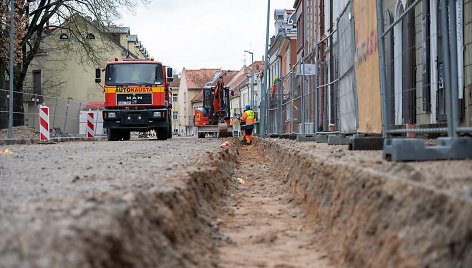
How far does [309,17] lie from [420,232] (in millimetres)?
26512

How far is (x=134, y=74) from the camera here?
2119 cm

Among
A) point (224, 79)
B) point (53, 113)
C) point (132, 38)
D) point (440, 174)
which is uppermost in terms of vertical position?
point (132, 38)

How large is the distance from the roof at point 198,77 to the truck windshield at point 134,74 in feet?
241

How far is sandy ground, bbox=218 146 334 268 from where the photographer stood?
148 inches

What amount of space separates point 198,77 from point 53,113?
236ft

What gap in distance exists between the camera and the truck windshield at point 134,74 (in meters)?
21.1

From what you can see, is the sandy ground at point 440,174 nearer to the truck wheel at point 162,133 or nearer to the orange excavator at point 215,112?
the truck wheel at point 162,133

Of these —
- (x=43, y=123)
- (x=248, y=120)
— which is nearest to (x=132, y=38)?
(x=248, y=120)

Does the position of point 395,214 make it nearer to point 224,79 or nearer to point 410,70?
point 410,70

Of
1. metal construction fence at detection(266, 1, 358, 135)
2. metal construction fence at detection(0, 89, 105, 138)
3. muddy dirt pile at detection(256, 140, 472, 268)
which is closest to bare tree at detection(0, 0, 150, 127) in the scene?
metal construction fence at detection(0, 89, 105, 138)

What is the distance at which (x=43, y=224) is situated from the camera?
Answer: 2359 mm

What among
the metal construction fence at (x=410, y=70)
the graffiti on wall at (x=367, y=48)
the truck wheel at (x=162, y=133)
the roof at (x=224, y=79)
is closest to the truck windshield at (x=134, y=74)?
the truck wheel at (x=162, y=133)

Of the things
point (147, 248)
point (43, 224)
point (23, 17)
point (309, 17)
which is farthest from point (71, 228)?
point (23, 17)

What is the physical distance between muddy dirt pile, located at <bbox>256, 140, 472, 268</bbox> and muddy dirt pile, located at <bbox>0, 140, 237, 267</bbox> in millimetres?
878
